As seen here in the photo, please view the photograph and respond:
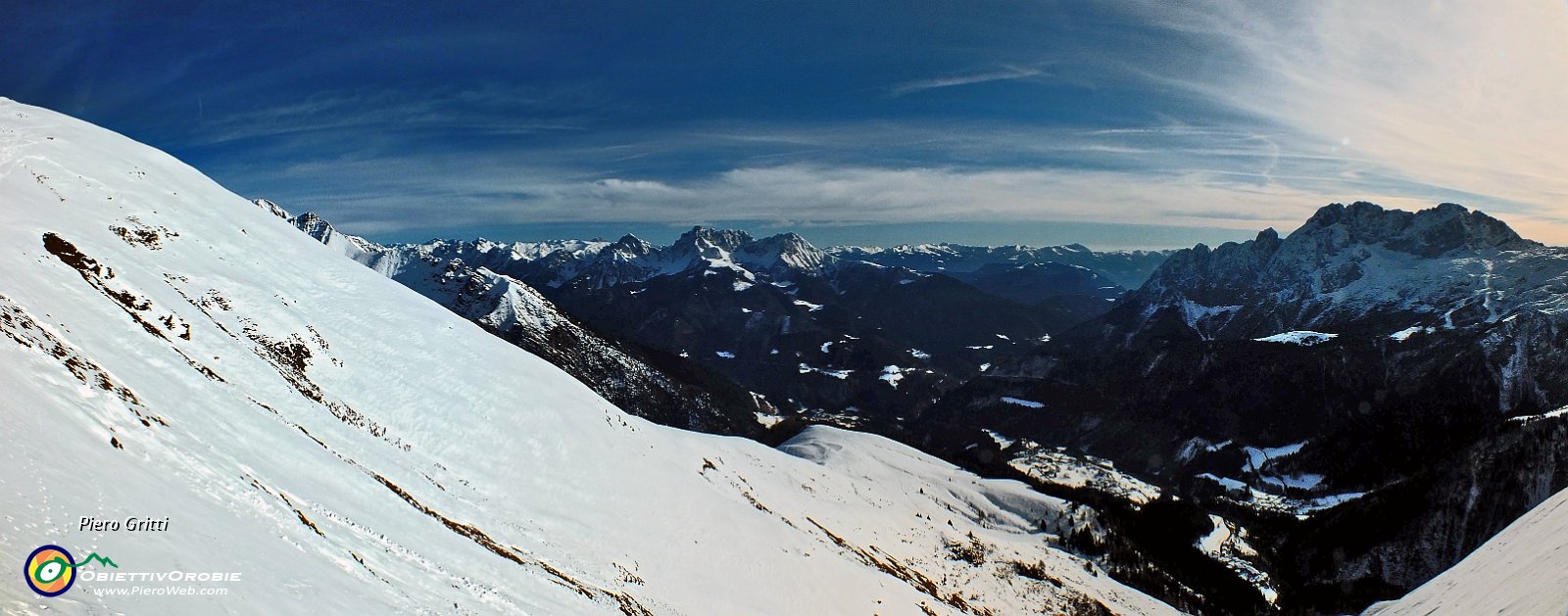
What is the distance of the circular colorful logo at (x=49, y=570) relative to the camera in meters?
11.1

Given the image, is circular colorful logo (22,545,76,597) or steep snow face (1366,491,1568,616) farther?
steep snow face (1366,491,1568,616)

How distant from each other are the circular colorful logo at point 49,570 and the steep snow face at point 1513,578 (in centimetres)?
2671

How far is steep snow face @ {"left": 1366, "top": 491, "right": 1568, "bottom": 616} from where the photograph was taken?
47.3ft

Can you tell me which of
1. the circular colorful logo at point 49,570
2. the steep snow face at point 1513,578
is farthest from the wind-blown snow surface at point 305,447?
the steep snow face at point 1513,578

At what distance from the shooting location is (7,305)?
62.8ft

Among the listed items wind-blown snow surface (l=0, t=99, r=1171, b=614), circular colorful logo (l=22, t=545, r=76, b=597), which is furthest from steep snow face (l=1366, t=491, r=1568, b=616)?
circular colorful logo (l=22, t=545, r=76, b=597)

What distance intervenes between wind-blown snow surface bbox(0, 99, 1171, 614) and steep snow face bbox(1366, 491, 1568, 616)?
84.6 feet

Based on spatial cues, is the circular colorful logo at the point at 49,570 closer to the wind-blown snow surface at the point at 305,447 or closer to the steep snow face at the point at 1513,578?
the wind-blown snow surface at the point at 305,447

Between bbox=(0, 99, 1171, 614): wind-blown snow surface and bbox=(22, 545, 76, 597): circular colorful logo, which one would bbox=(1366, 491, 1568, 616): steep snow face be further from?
bbox=(22, 545, 76, 597): circular colorful logo

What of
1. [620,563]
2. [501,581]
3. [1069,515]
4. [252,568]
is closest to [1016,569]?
[1069,515]

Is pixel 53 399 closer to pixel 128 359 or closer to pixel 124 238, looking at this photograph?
pixel 128 359

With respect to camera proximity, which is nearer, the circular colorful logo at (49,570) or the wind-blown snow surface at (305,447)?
the circular colorful logo at (49,570)

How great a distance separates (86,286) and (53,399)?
10784 millimetres

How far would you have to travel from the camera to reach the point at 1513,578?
17.8 m
